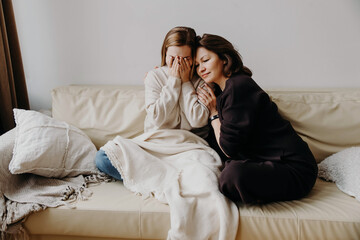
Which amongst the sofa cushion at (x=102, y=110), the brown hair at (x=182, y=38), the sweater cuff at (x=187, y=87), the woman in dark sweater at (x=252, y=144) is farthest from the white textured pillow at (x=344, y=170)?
the sofa cushion at (x=102, y=110)

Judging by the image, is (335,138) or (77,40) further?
(77,40)

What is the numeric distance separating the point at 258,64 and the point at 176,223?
3.73 ft

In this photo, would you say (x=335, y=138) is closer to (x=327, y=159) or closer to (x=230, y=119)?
(x=327, y=159)

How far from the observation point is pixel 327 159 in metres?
1.62

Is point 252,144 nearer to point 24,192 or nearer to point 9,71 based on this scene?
point 24,192

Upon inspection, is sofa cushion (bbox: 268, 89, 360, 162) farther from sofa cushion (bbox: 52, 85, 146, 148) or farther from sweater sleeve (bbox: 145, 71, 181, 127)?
sofa cushion (bbox: 52, 85, 146, 148)

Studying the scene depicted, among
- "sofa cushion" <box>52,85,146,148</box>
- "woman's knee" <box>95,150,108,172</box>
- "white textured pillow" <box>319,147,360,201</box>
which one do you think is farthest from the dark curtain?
"white textured pillow" <box>319,147,360,201</box>

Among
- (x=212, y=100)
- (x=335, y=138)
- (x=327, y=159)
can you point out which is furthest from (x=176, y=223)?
(x=335, y=138)

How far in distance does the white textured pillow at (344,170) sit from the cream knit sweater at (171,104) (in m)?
0.63

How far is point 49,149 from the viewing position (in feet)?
4.87

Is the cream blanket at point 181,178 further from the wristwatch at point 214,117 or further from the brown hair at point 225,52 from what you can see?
the brown hair at point 225,52

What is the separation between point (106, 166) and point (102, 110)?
0.43 meters

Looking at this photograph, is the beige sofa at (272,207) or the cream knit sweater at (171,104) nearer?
the beige sofa at (272,207)

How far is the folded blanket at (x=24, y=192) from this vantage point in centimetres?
130
